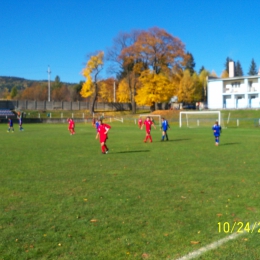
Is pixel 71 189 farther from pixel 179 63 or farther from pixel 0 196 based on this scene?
pixel 179 63

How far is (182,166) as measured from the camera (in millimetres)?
Answer: 13070

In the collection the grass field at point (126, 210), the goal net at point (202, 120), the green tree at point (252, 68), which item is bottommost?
the grass field at point (126, 210)

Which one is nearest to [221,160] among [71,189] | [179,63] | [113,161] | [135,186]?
[113,161]

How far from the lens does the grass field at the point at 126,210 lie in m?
5.34

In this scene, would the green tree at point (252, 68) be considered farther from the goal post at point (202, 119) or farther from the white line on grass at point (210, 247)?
the white line on grass at point (210, 247)

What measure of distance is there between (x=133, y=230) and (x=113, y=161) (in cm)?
851

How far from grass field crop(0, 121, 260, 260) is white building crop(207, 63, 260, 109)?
56977 mm

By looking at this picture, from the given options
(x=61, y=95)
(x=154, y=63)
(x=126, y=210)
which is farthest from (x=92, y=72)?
(x=126, y=210)

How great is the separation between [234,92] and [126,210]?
6522 centimetres

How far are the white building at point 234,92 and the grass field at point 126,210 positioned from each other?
56977mm

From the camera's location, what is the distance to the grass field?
534cm

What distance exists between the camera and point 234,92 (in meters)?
68.7

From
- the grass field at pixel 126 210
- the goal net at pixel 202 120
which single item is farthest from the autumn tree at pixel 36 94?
the grass field at pixel 126 210

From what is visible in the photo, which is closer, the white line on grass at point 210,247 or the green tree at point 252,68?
the white line on grass at point 210,247
